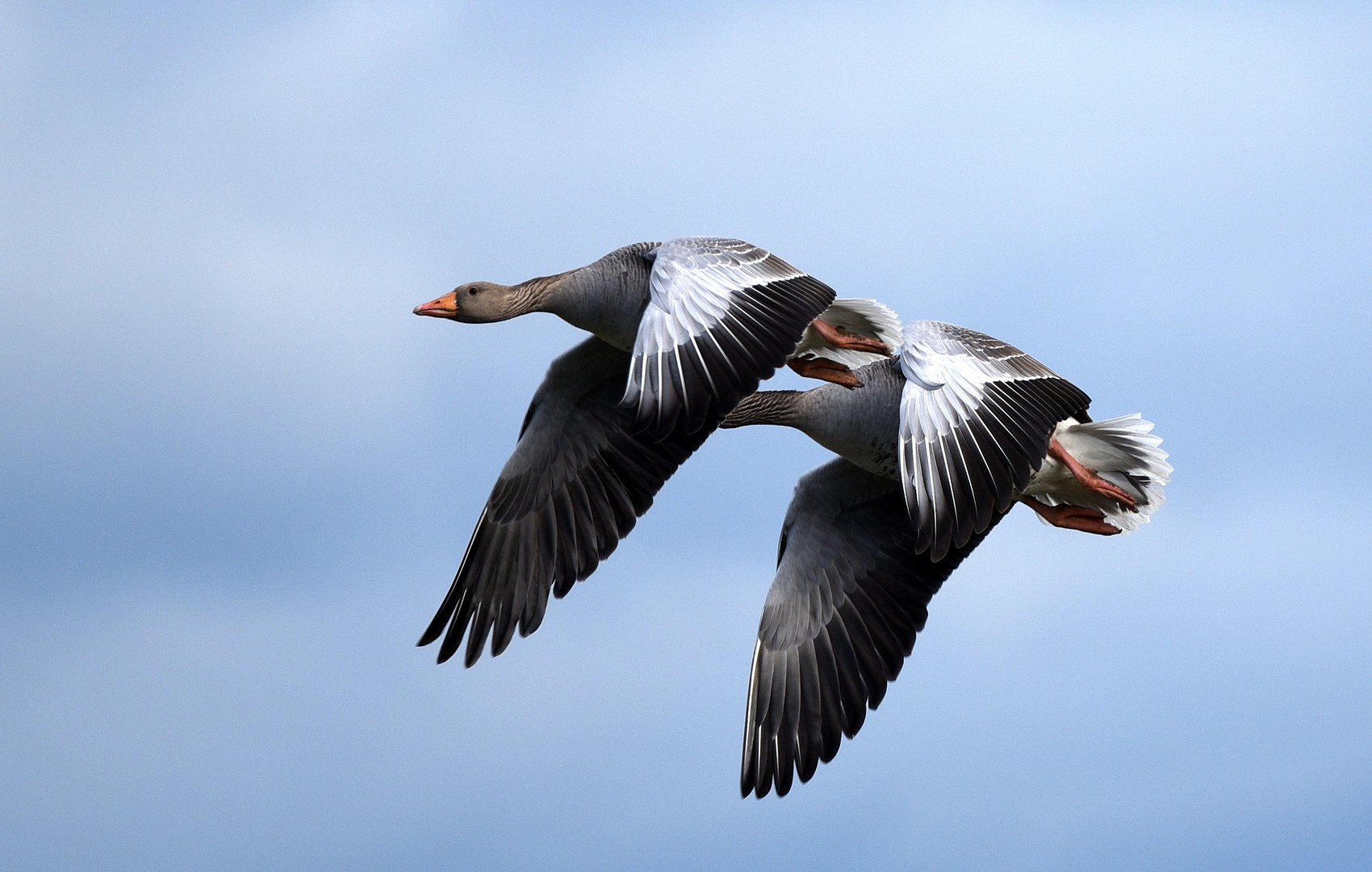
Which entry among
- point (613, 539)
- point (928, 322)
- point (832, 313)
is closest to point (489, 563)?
point (613, 539)

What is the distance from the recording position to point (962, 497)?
9.21 metres

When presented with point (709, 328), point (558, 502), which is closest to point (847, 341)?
point (709, 328)

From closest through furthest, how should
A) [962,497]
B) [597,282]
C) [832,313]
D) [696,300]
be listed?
[962,497] < [696,300] < [597,282] < [832,313]

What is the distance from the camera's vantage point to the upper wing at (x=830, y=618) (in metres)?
11.4

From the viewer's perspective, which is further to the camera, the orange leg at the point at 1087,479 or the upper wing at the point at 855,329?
the upper wing at the point at 855,329

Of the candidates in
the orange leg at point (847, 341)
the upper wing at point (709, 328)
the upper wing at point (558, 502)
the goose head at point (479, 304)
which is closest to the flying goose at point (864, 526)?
the orange leg at point (847, 341)

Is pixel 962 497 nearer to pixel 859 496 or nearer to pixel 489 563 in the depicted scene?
pixel 859 496

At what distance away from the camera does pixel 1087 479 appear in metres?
11.3

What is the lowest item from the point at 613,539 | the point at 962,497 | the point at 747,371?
the point at 613,539

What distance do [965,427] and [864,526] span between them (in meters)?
2.56

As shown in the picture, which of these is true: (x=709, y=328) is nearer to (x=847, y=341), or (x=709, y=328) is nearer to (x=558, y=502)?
(x=847, y=341)

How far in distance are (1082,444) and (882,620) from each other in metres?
1.90

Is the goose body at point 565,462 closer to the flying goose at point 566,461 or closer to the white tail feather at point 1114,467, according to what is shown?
the flying goose at point 566,461

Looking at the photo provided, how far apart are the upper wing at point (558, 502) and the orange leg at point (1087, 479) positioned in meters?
2.64
